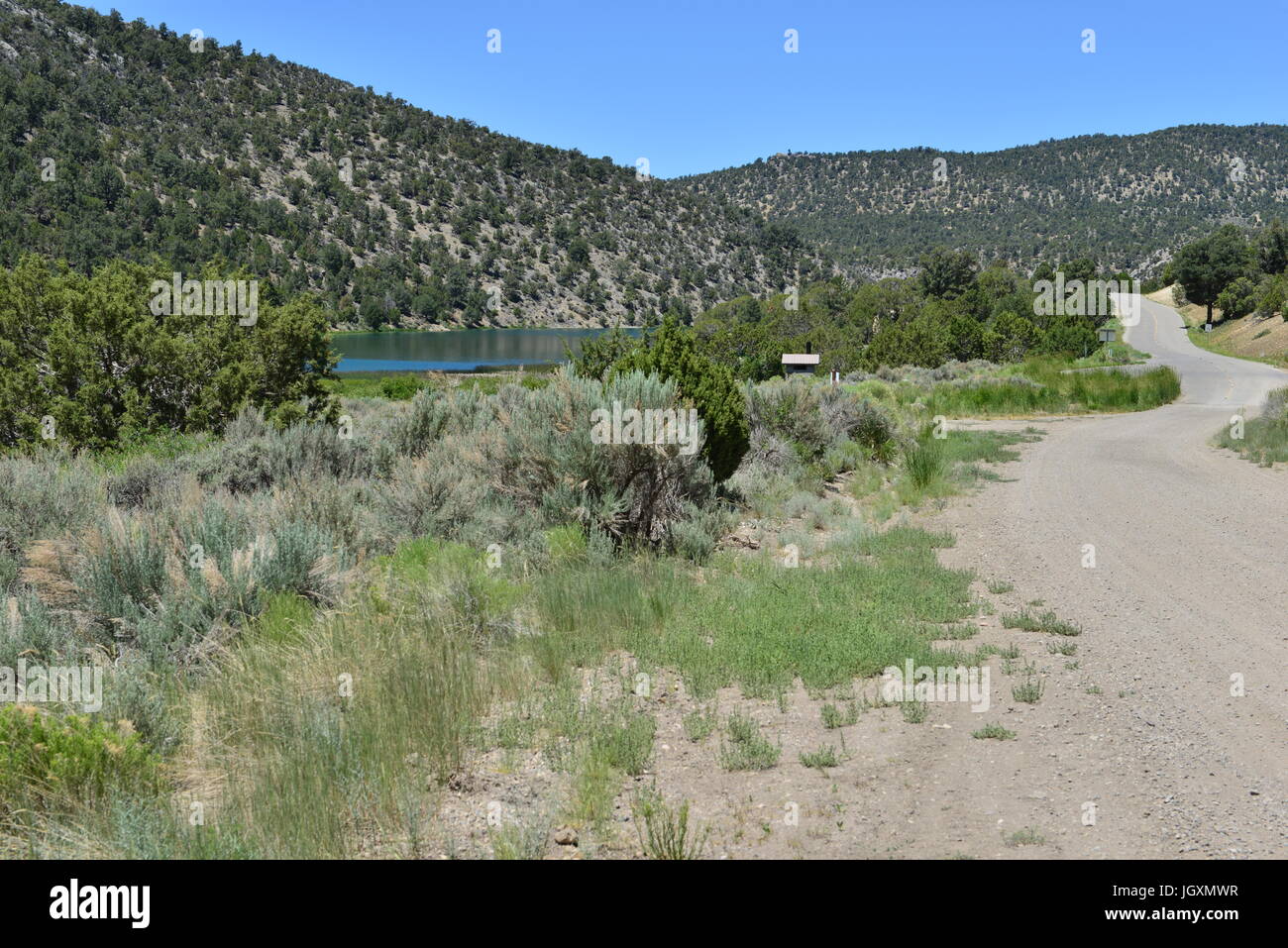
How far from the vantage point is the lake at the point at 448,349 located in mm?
70875

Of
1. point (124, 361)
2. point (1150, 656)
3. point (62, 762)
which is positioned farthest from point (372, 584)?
point (124, 361)

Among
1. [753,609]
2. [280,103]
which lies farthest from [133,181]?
[753,609]

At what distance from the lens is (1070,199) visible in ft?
577

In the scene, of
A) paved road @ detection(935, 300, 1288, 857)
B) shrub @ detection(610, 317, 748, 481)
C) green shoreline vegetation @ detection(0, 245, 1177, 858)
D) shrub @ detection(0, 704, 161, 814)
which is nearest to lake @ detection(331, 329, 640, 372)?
green shoreline vegetation @ detection(0, 245, 1177, 858)

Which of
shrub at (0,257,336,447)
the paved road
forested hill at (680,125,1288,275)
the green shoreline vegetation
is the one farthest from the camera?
forested hill at (680,125,1288,275)

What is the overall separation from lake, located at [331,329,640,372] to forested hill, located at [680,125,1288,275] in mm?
78665

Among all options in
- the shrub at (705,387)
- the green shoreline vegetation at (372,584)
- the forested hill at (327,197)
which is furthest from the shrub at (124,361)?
the forested hill at (327,197)

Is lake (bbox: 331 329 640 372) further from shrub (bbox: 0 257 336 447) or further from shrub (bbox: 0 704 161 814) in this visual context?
shrub (bbox: 0 704 161 814)

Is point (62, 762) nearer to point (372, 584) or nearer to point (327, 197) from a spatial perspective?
point (372, 584)

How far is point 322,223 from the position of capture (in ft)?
401

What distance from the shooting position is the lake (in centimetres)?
7088

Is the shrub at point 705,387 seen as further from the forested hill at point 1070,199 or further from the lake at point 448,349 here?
the forested hill at point 1070,199
